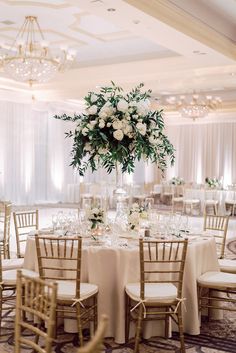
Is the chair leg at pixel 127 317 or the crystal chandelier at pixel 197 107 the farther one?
the crystal chandelier at pixel 197 107

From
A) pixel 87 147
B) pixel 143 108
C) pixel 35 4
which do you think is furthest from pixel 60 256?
pixel 35 4

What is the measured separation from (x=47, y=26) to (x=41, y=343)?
6.15 meters

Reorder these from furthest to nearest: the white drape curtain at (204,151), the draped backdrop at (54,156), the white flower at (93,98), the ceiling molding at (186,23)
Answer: the white drape curtain at (204,151) < the draped backdrop at (54,156) < the ceiling molding at (186,23) < the white flower at (93,98)

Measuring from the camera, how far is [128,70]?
10680mm

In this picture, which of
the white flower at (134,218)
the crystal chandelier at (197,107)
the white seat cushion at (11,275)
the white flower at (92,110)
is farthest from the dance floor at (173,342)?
the crystal chandelier at (197,107)

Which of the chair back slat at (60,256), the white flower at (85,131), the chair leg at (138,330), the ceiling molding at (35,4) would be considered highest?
the ceiling molding at (35,4)

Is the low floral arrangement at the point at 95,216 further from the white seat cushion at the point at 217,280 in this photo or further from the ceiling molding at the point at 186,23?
the ceiling molding at the point at 186,23

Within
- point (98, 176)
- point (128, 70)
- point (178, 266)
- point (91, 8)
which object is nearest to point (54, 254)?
point (178, 266)

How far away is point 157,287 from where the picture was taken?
440 centimetres

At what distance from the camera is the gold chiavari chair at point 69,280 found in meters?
4.19

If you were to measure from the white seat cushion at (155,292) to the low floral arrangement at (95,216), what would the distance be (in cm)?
85

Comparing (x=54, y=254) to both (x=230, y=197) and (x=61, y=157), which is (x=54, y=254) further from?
(x=61, y=157)

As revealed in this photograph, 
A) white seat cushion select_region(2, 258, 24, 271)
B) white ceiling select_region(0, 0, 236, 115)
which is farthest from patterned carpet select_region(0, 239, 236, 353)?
white ceiling select_region(0, 0, 236, 115)

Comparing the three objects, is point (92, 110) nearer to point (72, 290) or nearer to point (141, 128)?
point (141, 128)
